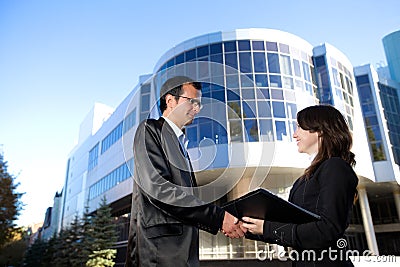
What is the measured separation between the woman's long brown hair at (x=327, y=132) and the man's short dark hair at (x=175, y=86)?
798 millimetres

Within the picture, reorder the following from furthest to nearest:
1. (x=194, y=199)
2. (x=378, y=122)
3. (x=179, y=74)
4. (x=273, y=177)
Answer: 1. (x=378, y=122)
2. (x=273, y=177)
3. (x=179, y=74)
4. (x=194, y=199)

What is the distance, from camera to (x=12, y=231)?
18.8m

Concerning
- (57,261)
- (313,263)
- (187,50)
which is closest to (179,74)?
(313,263)

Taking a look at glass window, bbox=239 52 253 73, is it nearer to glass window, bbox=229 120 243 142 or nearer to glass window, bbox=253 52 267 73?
glass window, bbox=253 52 267 73

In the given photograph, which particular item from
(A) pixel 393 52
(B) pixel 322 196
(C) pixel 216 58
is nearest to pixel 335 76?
(C) pixel 216 58

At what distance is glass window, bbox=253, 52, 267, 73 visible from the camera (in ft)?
59.9

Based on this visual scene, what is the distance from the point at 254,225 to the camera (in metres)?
1.88

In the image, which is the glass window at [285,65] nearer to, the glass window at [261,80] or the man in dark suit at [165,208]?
the glass window at [261,80]

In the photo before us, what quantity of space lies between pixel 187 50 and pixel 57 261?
19.3m

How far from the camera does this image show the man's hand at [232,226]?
1.75 metres

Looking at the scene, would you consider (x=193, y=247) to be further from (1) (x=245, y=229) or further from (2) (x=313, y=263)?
(2) (x=313, y=263)

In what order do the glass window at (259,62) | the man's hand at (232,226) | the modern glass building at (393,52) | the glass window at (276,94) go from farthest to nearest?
the modern glass building at (393,52) → the glass window at (259,62) → the glass window at (276,94) → the man's hand at (232,226)

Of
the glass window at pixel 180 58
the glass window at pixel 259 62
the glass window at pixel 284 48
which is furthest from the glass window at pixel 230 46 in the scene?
the glass window at pixel 284 48

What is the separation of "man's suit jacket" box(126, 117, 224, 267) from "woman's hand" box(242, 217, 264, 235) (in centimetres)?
23
